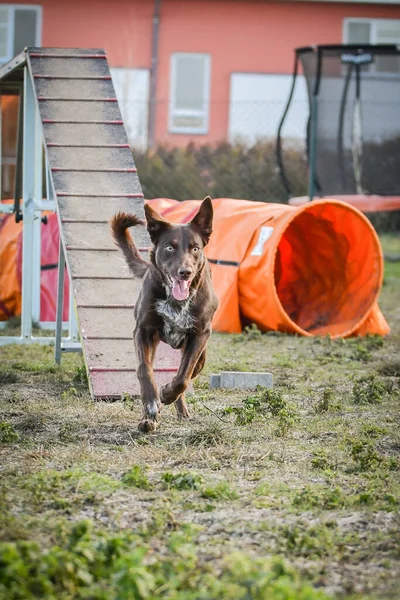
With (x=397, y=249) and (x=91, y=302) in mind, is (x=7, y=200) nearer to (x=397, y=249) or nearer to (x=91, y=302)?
(x=91, y=302)

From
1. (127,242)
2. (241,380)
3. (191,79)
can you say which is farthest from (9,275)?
(191,79)

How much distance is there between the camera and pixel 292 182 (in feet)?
59.8

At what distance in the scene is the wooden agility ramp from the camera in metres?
6.54

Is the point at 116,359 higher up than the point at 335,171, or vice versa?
the point at 335,171

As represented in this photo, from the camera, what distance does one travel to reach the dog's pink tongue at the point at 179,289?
547cm

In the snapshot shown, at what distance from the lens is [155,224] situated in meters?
5.69

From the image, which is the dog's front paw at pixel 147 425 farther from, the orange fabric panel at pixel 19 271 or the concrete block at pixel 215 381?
the orange fabric panel at pixel 19 271

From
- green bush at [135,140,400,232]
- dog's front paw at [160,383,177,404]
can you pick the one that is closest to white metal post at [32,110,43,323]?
dog's front paw at [160,383,177,404]

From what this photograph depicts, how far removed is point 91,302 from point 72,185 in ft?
3.73

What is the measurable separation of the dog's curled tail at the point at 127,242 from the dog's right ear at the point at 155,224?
0.53 metres

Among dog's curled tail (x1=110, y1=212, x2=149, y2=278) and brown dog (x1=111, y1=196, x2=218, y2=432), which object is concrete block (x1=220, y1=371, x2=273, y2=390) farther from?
brown dog (x1=111, y1=196, x2=218, y2=432)

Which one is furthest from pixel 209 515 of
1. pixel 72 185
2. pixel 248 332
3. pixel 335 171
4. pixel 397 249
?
pixel 397 249

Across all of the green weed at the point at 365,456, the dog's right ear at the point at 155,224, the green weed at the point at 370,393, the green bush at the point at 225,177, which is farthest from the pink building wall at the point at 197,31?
the green weed at the point at 365,456

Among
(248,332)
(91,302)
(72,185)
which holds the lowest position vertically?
(248,332)
